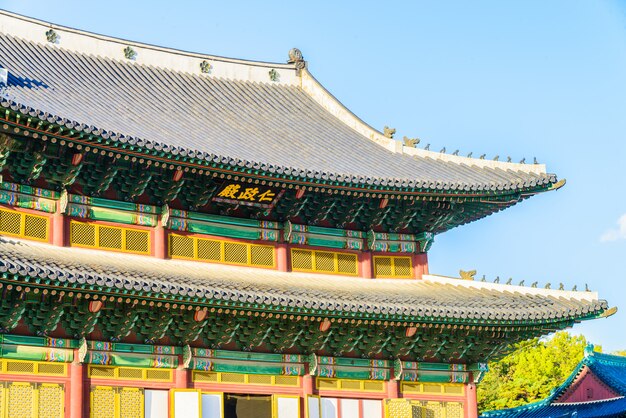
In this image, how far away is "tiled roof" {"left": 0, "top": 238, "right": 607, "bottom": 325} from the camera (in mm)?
20469

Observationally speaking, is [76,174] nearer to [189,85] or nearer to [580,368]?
[189,85]

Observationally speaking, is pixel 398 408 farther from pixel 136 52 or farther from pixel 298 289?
pixel 136 52

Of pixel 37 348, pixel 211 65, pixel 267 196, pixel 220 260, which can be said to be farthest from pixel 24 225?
pixel 211 65

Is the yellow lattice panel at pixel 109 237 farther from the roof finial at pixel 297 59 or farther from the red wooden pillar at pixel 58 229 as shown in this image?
the roof finial at pixel 297 59

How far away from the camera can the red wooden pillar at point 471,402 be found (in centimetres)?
2604

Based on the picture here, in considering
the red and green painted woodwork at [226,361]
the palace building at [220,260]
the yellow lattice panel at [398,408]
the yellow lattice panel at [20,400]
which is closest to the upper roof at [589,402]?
the red and green painted woodwork at [226,361]

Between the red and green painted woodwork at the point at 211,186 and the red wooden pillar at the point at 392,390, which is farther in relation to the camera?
the red wooden pillar at the point at 392,390

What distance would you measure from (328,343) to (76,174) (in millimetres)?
6460

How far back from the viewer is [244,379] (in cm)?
2372

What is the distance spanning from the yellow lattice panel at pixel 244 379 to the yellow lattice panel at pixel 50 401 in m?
2.89

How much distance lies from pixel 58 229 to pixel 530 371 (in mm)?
36208

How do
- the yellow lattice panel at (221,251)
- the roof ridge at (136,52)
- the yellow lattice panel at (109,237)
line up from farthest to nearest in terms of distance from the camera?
the roof ridge at (136,52)
the yellow lattice panel at (221,251)
the yellow lattice panel at (109,237)

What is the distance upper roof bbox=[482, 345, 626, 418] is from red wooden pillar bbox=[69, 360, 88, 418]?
646 inches

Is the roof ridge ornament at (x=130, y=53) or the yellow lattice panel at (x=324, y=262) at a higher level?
the roof ridge ornament at (x=130, y=53)
